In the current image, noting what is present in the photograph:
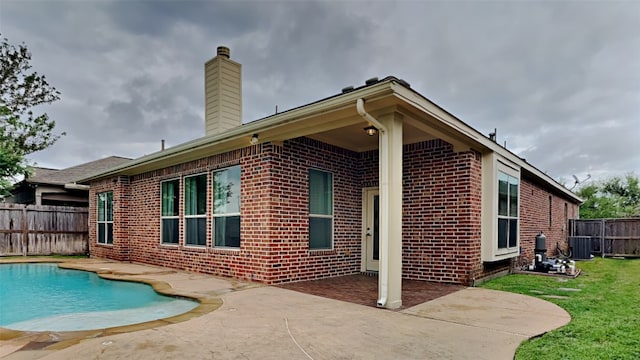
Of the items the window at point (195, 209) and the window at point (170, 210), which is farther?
the window at point (170, 210)

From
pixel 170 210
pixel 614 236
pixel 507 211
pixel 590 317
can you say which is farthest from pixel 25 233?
pixel 614 236

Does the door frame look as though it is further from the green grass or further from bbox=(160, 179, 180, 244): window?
bbox=(160, 179, 180, 244): window

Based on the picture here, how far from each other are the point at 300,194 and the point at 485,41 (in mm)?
6057

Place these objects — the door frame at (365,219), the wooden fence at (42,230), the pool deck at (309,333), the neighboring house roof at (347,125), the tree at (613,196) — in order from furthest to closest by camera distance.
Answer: the tree at (613,196) → the wooden fence at (42,230) → the door frame at (365,219) → the neighboring house roof at (347,125) → the pool deck at (309,333)

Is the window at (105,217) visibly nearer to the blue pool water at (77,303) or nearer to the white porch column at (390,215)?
the blue pool water at (77,303)

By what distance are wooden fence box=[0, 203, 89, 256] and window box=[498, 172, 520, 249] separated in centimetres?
1438

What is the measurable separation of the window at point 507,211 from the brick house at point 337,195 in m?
0.04

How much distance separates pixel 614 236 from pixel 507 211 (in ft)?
33.0

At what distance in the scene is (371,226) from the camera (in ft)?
27.5

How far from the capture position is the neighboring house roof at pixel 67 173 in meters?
15.2

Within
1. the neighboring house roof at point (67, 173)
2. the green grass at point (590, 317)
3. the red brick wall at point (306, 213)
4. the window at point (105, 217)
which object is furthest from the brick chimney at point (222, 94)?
the neighboring house roof at point (67, 173)

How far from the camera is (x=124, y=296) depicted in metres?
6.46

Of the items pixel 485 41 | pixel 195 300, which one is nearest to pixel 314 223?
pixel 195 300

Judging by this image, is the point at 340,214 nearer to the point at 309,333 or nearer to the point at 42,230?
the point at 309,333
